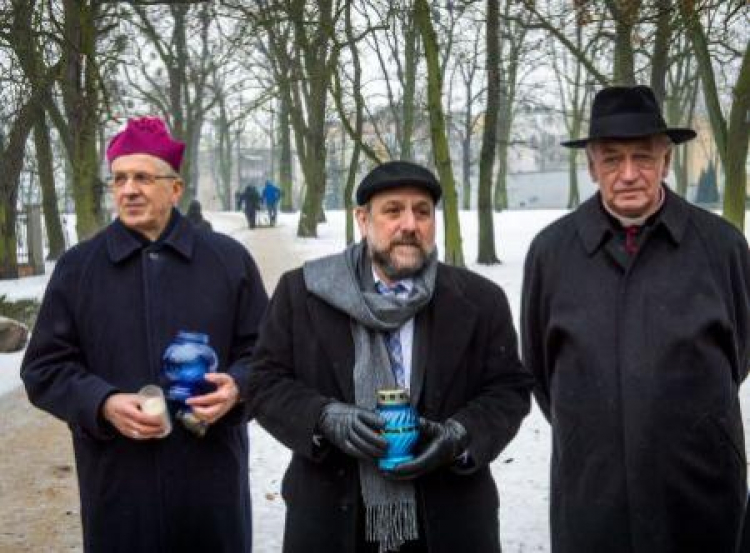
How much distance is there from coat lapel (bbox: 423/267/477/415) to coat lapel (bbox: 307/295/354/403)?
23 cm

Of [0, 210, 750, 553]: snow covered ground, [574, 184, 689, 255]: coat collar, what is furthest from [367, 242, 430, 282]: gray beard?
[0, 210, 750, 553]: snow covered ground

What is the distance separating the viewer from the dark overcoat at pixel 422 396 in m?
2.80

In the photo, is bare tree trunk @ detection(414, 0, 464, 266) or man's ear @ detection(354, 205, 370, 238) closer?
man's ear @ detection(354, 205, 370, 238)

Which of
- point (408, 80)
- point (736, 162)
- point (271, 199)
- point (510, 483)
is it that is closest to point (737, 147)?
point (736, 162)

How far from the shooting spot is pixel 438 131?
45.7ft

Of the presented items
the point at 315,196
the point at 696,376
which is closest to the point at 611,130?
the point at 696,376

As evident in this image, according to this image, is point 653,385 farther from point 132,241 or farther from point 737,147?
point 737,147

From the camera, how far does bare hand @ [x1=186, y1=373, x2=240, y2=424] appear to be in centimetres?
300

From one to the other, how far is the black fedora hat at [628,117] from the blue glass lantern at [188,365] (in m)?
1.41

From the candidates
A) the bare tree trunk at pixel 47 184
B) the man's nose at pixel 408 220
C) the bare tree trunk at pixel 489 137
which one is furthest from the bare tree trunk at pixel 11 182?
the man's nose at pixel 408 220

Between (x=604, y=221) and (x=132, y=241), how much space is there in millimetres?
1576

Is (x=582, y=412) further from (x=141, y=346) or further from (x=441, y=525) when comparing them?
(x=141, y=346)

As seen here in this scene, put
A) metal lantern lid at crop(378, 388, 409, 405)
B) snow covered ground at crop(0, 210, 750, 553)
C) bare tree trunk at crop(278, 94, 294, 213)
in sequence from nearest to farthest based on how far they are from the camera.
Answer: metal lantern lid at crop(378, 388, 409, 405), snow covered ground at crop(0, 210, 750, 553), bare tree trunk at crop(278, 94, 294, 213)

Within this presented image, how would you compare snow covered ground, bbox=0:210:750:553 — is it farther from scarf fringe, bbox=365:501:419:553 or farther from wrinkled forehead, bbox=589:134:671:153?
wrinkled forehead, bbox=589:134:671:153
